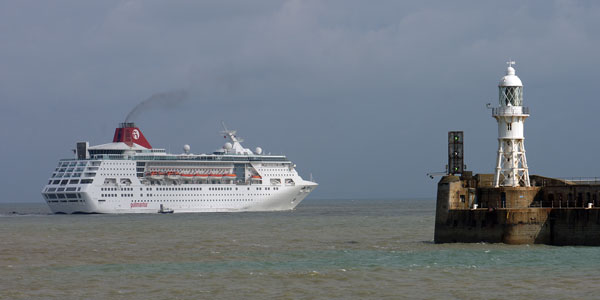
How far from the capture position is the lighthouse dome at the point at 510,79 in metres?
47.3

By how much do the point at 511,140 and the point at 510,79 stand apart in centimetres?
319

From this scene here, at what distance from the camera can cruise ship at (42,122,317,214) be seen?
356ft

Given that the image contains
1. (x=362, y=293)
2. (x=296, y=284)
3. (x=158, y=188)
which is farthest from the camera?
(x=158, y=188)

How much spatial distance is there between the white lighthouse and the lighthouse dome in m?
0.05

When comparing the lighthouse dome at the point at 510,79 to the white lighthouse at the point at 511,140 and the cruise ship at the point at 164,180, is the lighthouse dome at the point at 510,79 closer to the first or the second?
the white lighthouse at the point at 511,140

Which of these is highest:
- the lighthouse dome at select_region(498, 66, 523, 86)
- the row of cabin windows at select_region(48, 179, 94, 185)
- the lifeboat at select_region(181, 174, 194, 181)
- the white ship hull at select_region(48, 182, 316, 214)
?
the lighthouse dome at select_region(498, 66, 523, 86)

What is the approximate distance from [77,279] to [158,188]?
7617 centimetres

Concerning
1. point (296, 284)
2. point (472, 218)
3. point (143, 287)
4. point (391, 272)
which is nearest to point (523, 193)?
point (472, 218)

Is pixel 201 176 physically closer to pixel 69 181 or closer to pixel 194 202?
pixel 194 202

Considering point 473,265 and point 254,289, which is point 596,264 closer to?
point 473,265

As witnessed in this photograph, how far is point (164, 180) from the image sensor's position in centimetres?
11344

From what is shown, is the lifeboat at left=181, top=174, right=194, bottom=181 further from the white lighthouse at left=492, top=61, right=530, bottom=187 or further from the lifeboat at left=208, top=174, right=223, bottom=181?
the white lighthouse at left=492, top=61, right=530, bottom=187

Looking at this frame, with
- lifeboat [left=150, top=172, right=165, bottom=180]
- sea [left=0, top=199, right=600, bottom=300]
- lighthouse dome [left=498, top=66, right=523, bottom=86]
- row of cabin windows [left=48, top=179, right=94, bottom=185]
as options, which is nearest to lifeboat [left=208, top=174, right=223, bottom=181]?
lifeboat [left=150, top=172, right=165, bottom=180]

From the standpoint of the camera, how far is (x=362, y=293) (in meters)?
31.6
